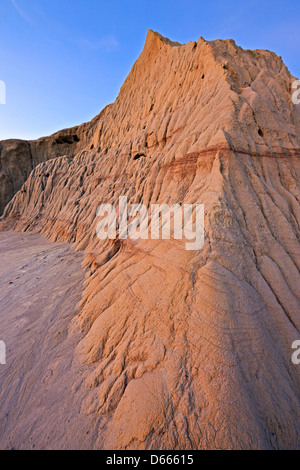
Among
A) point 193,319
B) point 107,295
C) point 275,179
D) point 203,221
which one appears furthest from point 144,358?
point 275,179

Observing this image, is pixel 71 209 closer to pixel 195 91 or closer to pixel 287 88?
pixel 195 91

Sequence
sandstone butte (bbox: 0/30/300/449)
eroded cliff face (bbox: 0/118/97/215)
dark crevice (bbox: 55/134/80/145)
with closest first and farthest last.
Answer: sandstone butte (bbox: 0/30/300/449)
dark crevice (bbox: 55/134/80/145)
eroded cliff face (bbox: 0/118/97/215)

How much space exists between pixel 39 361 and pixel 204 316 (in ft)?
12.3

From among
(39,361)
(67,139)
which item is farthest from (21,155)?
(39,361)

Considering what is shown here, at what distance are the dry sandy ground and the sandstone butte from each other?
0.10 feet

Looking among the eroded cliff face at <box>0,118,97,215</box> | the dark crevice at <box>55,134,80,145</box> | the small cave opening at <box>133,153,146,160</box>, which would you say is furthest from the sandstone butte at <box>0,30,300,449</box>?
the eroded cliff face at <box>0,118,97,215</box>

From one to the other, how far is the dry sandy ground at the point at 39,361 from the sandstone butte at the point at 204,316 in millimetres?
30

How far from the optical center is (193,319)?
11.2ft

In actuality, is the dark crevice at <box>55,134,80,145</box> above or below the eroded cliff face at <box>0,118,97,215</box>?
above

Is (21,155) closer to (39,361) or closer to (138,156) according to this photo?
(138,156)

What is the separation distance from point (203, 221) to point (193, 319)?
209 centimetres

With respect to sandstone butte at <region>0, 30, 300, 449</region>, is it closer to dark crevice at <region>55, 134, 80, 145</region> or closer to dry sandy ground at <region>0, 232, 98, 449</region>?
dry sandy ground at <region>0, 232, 98, 449</region>

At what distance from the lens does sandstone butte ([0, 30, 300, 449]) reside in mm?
2725

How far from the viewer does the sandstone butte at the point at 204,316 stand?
8.94 ft
